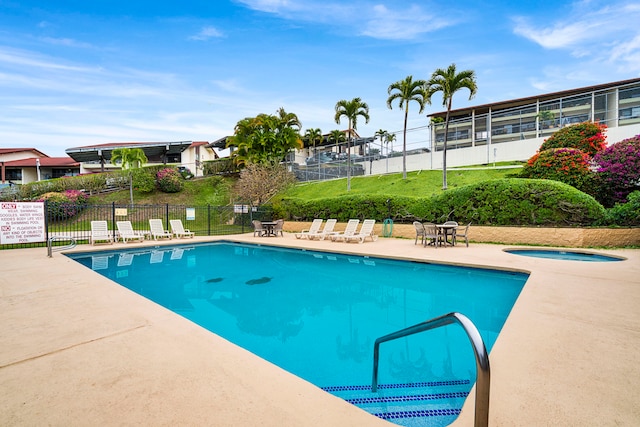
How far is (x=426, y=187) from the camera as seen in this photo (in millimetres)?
20375

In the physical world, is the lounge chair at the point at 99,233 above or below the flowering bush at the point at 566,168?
below

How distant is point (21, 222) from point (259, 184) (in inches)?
514

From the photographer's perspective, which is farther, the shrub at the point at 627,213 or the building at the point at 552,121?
the building at the point at 552,121

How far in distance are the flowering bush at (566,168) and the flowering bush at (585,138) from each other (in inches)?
77.2

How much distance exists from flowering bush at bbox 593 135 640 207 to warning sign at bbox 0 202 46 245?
74.3ft

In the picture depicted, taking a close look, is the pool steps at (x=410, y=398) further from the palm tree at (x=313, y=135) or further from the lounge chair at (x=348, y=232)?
the palm tree at (x=313, y=135)

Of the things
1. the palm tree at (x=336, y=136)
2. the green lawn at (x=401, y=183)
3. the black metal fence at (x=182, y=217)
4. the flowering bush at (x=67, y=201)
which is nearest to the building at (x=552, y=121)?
the green lawn at (x=401, y=183)

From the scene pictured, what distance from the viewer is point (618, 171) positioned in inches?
468

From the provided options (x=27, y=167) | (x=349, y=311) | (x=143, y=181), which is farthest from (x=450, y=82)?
(x=27, y=167)

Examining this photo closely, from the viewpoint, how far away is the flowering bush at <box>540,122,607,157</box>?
48.9 feet

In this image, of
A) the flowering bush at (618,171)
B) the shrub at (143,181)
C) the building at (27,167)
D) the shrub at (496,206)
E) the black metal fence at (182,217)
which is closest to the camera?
the shrub at (496,206)

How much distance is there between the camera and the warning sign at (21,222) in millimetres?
11242

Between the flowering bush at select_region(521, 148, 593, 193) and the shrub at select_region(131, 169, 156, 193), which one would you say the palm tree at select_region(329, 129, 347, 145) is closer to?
the shrub at select_region(131, 169, 156, 193)

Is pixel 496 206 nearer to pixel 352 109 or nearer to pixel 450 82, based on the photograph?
pixel 450 82
